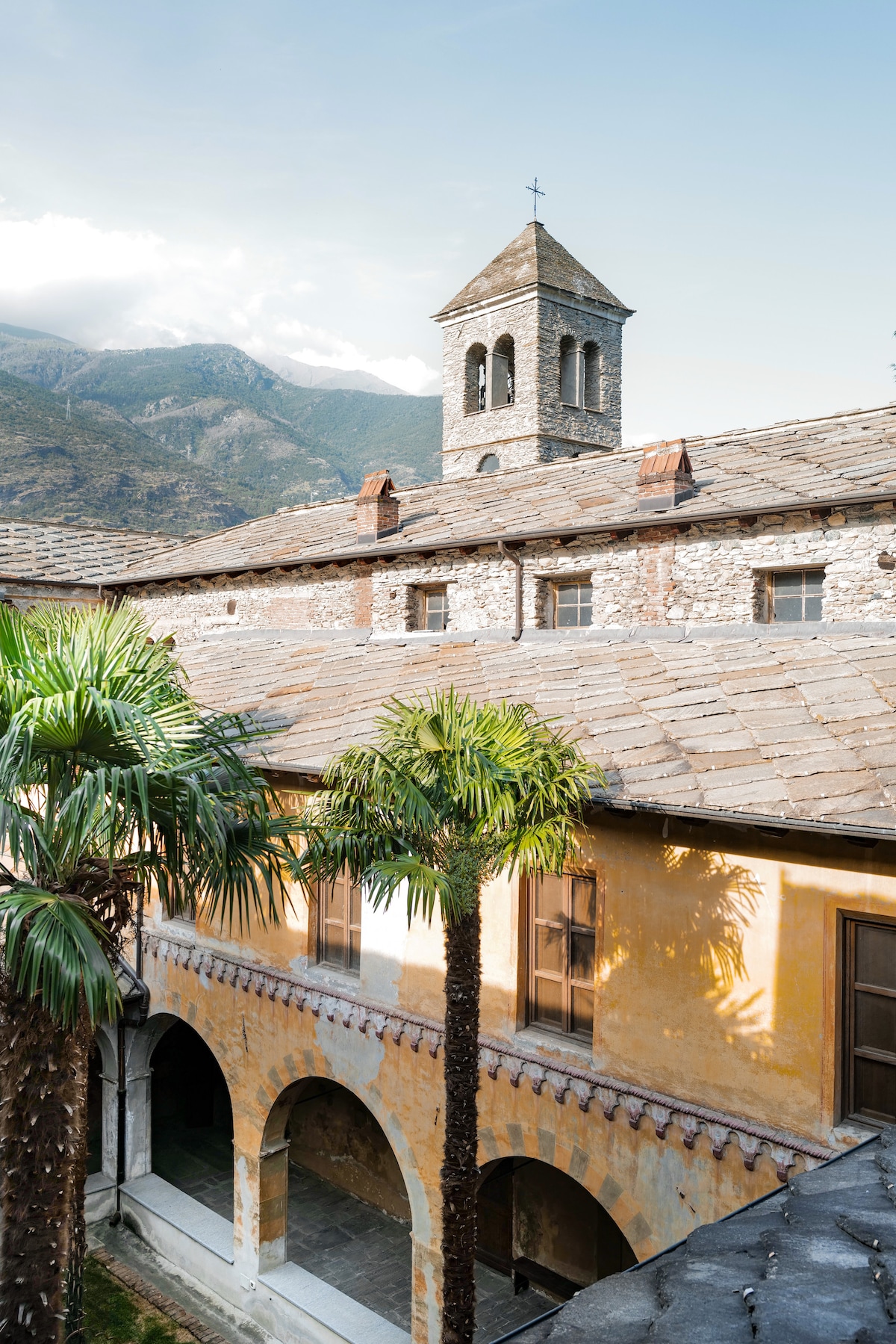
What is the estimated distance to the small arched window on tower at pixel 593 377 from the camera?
27.0 meters

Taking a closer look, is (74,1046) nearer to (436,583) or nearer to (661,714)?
(661,714)

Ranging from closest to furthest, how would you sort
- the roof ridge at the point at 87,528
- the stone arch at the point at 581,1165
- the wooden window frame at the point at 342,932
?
the stone arch at the point at 581,1165 → the wooden window frame at the point at 342,932 → the roof ridge at the point at 87,528

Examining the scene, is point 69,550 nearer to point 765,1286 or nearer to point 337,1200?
point 337,1200

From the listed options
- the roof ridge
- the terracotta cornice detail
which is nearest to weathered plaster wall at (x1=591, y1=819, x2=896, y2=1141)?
the terracotta cornice detail

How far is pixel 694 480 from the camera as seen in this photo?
41.1ft

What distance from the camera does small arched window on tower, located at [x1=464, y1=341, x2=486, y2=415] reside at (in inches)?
1060

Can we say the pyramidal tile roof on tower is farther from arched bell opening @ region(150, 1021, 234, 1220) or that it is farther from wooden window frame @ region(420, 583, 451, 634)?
arched bell opening @ region(150, 1021, 234, 1220)

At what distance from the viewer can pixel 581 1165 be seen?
7574 millimetres

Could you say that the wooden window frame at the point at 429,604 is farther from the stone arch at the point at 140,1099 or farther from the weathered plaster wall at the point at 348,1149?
the weathered plaster wall at the point at 348,1149

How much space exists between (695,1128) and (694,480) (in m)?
8.07

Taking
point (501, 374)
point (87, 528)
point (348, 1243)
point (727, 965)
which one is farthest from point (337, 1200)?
point (501, 374)

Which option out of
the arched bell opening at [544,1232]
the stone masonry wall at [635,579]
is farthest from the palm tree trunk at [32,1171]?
A: the stone masonry wall at [635,579]

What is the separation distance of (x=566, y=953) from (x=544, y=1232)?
16.3 ft

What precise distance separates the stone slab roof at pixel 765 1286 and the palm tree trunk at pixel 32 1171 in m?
3.43
